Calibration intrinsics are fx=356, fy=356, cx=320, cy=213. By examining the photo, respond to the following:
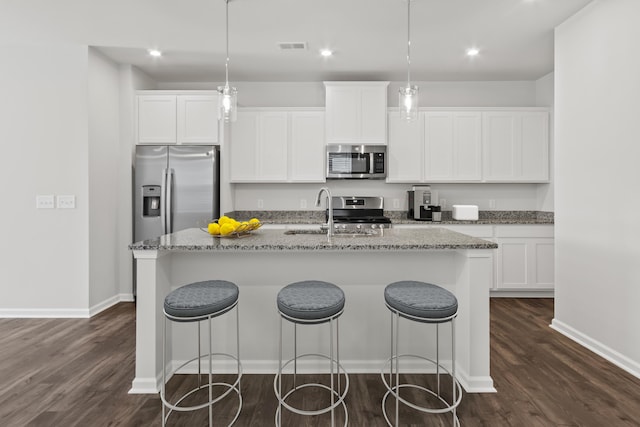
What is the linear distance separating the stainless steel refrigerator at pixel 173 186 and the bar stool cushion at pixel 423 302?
9.09 feet

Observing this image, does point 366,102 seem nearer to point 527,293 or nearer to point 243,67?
point 243,67

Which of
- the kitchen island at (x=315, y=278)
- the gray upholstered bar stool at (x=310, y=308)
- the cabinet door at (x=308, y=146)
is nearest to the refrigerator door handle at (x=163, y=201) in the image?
the cabinet door at (x=308, y=146)

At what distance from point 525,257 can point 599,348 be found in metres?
1.62

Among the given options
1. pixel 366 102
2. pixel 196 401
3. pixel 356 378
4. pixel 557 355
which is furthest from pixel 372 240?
pixel 366 102

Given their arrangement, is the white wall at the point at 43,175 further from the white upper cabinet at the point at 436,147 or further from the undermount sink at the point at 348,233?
the white upper cabinet at the point at 436,147

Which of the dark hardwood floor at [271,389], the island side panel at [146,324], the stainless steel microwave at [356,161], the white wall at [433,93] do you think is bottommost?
the dark hardwood floor at [271,389]

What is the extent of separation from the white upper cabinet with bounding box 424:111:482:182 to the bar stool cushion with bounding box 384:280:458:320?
9.47 feet

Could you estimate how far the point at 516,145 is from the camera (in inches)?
180

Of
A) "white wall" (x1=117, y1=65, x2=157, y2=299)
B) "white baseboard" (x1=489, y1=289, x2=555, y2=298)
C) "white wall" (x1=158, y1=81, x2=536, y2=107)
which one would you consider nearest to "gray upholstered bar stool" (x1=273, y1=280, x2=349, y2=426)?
"white wall" (x1=117, y1=65, x2=157, y2=299)

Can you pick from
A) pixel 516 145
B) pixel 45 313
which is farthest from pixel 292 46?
pixel 45 313

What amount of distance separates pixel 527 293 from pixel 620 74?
2698 mm

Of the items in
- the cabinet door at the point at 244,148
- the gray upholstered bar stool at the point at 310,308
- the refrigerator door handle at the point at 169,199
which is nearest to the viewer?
the gray upholstered bar stool at the point at 310,308

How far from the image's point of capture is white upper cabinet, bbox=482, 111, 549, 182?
14.9 feet

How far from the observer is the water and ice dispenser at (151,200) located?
414 centimetres
